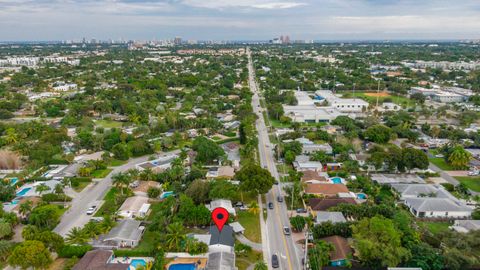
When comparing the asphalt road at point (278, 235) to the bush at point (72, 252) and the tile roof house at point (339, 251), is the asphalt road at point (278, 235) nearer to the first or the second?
the tile roof house at point (339, 251)

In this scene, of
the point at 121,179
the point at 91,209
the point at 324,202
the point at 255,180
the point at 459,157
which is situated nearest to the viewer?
the point at 324,202

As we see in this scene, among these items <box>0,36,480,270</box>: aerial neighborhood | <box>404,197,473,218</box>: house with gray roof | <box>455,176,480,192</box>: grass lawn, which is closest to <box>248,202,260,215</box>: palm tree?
<box>0,36,480,270</box>: aerial neighborhood

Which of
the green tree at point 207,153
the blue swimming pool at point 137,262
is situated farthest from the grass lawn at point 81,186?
the blue swimming pool at point 137,262

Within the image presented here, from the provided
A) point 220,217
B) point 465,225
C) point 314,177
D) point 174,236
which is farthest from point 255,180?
point 465,225

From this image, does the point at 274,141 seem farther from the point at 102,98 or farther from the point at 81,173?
the point at 102,98

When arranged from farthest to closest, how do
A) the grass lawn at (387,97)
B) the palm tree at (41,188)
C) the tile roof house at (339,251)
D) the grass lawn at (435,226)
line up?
the grass lawn at (387,97) → the palm tree at (41,188) → the grass lawn at (435,226) → the tile roof house at (339,251)

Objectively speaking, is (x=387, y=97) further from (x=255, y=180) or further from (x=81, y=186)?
(x=81, y=186)
